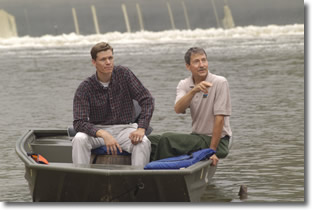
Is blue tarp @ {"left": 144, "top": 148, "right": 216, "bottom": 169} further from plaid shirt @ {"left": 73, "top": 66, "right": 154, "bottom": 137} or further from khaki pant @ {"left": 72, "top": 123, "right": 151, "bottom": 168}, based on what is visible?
plaid shirt @ {"left": 73, "top": 66, "right": 154, "bottom": 137}

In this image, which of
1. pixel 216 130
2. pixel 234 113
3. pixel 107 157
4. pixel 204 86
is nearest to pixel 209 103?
pixel 216 130

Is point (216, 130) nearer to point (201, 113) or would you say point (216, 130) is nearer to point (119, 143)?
point (201, 113)

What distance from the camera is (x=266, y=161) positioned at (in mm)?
7676

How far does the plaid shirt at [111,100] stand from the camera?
5441 millimetres

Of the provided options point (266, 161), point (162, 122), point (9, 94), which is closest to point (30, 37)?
point (9, 94)

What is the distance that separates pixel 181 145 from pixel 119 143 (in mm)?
498

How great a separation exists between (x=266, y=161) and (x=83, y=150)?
297 centimetres

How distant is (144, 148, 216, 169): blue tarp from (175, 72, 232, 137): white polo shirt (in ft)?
1.10

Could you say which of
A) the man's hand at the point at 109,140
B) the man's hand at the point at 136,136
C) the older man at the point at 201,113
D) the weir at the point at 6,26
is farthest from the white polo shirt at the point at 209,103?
the weir at the point at 6,26

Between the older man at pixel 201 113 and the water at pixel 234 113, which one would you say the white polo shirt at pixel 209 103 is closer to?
the older man at pixel 201 113

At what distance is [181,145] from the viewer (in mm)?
5516

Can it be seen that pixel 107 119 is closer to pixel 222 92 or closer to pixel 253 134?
pixel 222 92

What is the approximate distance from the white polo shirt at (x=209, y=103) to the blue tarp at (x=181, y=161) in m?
0.34

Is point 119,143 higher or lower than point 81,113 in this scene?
lower
